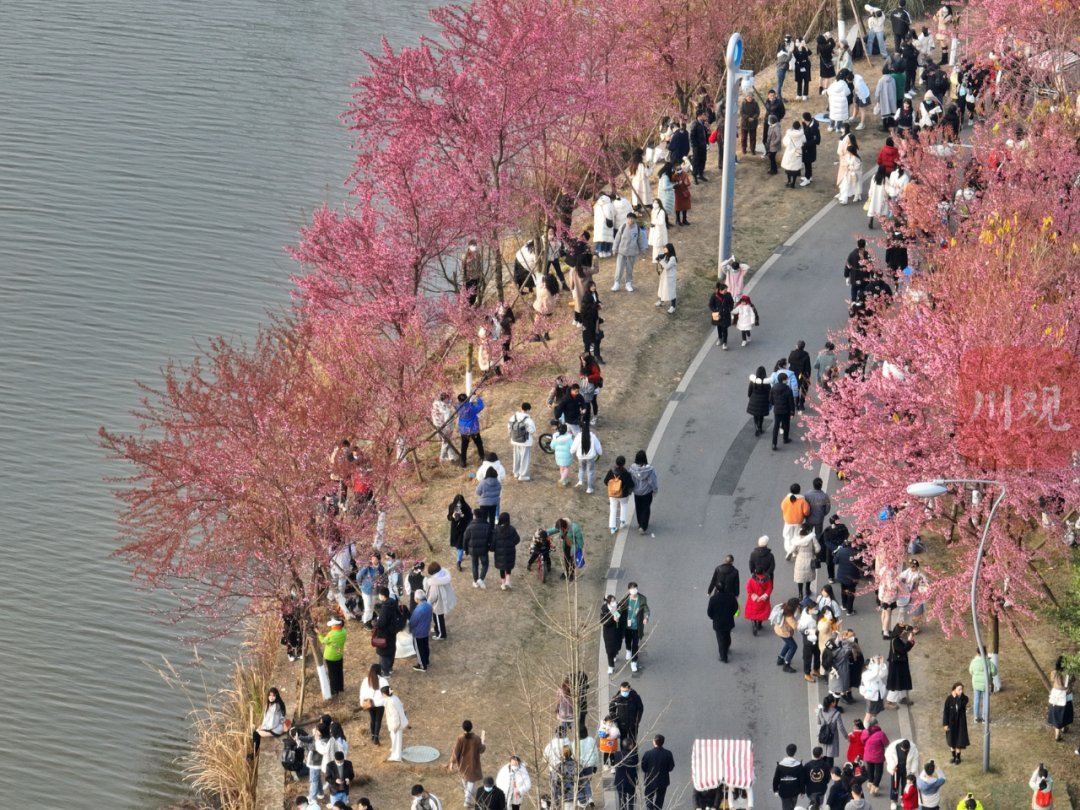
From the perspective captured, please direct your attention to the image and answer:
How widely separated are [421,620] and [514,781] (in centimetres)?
390

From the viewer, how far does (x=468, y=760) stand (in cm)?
2442

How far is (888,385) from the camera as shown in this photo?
88.0 feet

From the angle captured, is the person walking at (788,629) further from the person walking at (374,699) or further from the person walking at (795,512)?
the person walking at (374,699)

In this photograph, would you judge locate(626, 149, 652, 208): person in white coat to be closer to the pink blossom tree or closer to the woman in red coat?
the pink blossom tree

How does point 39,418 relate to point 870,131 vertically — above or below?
below

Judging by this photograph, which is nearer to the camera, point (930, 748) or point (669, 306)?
point (930, 748)

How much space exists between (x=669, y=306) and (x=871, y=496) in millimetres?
10467

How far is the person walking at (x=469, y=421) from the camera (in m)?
31.2

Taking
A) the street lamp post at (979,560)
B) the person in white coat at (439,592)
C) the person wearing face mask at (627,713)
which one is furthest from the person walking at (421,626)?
the street lamp post at (979,560)

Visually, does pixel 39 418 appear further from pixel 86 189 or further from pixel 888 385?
pixel 888 385

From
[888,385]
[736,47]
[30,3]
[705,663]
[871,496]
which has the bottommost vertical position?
[705,663]

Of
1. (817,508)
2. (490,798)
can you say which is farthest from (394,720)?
(817,508)

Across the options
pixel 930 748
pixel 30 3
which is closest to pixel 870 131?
pixel 930 748

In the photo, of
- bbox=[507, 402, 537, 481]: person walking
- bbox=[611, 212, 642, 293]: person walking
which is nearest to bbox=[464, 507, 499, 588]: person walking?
bbox=[507, 402, 537, 481]: person walking
